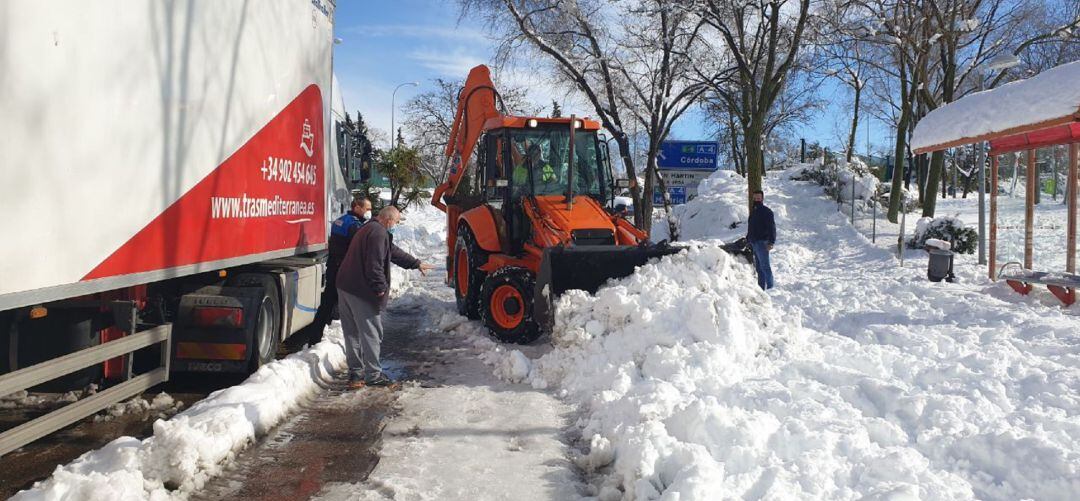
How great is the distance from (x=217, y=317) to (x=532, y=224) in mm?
3946

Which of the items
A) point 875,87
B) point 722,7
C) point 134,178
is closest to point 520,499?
point 134,178

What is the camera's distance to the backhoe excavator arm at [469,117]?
11211 millimetres

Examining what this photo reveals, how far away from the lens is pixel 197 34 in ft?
17.1

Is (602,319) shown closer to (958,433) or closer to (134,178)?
(958,433)

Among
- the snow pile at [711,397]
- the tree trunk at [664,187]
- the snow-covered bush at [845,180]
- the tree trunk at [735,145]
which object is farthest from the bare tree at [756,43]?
the tree trunk at [735,145]

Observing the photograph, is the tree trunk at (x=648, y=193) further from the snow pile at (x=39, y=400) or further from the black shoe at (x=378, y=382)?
the snow pile at (x=39, y=400)

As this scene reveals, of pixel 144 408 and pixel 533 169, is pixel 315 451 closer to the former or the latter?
pixel 144 408

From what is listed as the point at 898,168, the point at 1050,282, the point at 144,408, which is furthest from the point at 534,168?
the point at 898,168

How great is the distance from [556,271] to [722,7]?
1381 cm

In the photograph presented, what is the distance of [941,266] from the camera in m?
12.3

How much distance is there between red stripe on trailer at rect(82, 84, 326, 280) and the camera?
15.9 feet

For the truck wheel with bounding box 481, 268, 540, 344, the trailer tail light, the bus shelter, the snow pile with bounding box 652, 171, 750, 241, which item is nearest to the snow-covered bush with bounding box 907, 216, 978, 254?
the bus shelter

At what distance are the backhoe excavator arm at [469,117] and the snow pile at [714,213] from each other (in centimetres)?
1419

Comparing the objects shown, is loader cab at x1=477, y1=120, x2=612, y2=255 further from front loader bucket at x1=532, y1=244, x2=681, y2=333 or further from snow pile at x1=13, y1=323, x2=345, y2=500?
snow pile at x1=13, y1=323, x2=345, y2=500
